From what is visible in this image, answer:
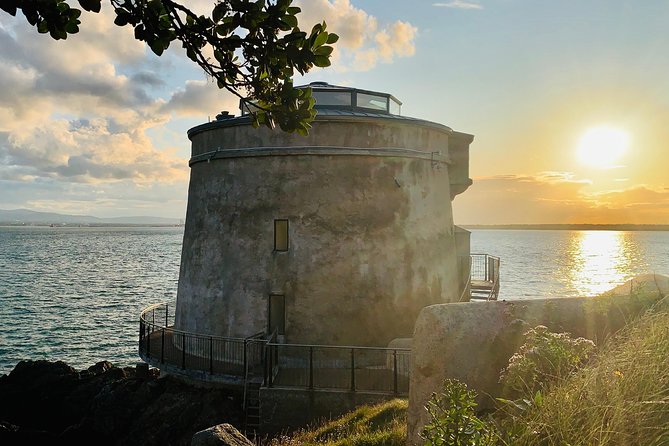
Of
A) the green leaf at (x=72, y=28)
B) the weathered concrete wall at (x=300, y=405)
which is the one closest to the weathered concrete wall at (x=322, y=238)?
the weathered concrete wall at (x=300, y=405)

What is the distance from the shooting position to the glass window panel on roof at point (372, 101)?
17.6 metres

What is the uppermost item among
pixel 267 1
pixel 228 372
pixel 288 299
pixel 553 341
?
pixel 267 1

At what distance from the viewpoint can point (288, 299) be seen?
613 inches

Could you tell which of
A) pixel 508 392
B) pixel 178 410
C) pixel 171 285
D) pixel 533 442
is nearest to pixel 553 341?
pixel 508 392

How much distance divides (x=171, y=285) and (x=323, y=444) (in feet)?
172

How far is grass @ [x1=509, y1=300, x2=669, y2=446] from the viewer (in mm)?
3953

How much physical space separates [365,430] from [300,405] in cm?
374

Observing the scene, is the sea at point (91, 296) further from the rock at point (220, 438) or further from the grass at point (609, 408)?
the grass at point (609, 408)

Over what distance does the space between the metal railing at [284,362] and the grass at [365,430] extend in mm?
1698

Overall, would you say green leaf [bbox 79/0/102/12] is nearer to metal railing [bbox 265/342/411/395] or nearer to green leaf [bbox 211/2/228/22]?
green leaf [bbox 211/2/228/22]

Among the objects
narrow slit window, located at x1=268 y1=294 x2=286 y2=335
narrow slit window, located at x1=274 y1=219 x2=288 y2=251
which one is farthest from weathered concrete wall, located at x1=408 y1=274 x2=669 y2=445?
narrow slit window, located at x1=274 y1=219 x2=288 y2=251

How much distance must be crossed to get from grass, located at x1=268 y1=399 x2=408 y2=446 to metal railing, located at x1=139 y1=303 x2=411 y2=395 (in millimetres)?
1698

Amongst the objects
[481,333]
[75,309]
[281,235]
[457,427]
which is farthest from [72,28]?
[75,309]

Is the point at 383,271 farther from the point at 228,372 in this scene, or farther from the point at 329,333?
the point at 228,372
